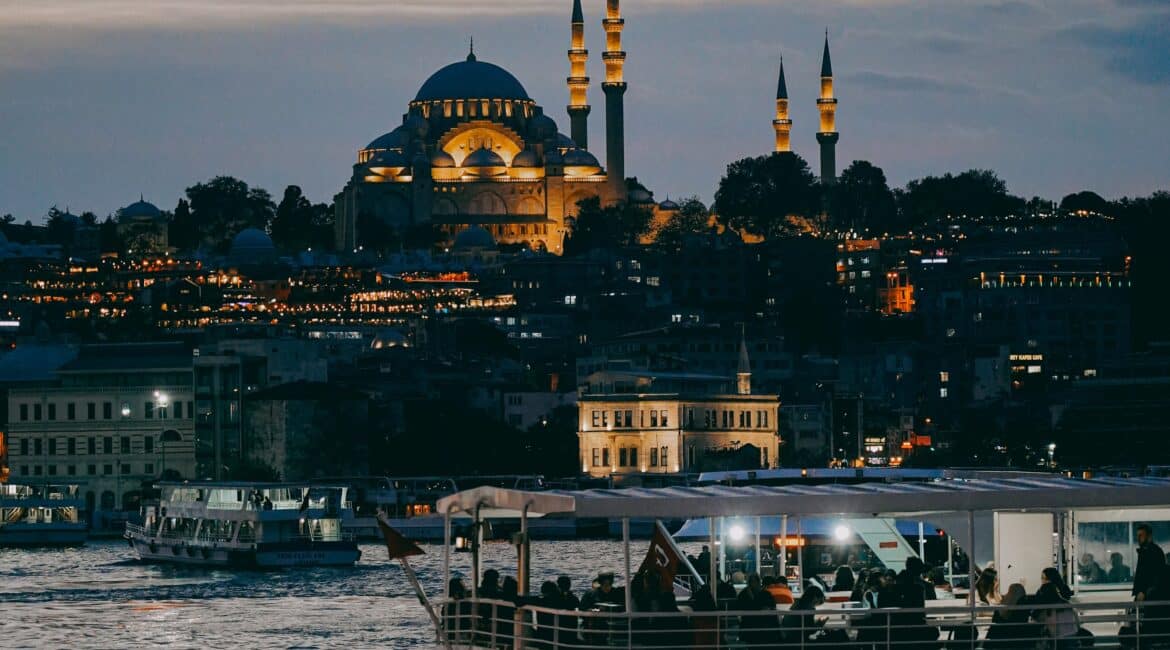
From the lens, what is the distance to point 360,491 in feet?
358

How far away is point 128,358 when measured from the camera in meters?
124

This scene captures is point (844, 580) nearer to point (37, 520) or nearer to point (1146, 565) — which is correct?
point (1146, 565)

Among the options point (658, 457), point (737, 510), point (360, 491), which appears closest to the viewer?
point (737, 510)

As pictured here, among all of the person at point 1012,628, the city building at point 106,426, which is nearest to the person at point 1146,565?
the person at point 1012,628

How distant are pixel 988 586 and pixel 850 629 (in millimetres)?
1611

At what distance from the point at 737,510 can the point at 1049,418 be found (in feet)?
371

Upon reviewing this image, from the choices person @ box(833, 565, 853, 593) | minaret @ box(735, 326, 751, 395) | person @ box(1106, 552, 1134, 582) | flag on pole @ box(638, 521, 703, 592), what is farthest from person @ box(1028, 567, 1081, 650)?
minaret @ box(735, 326, 751, 395)

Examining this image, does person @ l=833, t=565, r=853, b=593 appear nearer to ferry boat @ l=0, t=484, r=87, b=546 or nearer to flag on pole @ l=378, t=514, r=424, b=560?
flag on pole @ l=378, t=514, r=424, b=560

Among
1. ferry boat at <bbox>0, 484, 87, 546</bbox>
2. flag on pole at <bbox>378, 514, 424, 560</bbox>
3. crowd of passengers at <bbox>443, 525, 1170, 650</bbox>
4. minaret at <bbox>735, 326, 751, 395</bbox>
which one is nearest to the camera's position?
crowd of passengers at <bbox>443, 525, 1170, 650</bbox>

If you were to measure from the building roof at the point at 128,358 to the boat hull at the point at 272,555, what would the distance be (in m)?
45.8

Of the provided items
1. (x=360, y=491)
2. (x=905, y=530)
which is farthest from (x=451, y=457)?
(x=905, y=530)

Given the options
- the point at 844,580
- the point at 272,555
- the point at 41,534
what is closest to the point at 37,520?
the point at 41,534

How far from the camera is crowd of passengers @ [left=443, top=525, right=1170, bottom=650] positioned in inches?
1042

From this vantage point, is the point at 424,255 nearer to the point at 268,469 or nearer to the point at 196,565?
the point at 268,469
